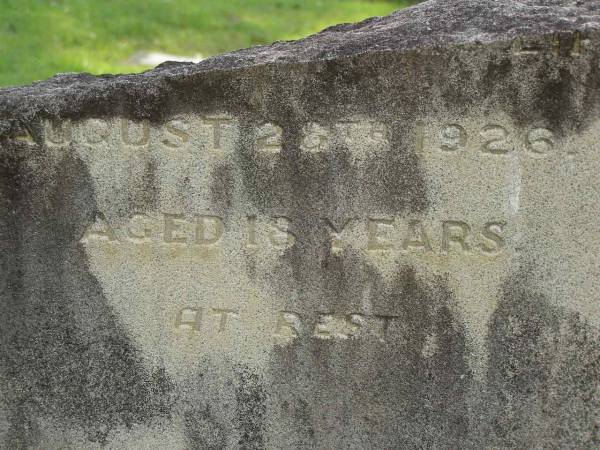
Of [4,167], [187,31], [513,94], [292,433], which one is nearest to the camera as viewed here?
[513,94]

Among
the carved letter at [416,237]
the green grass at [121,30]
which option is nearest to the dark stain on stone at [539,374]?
the carved letter at [416,237]

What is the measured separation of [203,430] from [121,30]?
14.5 feet

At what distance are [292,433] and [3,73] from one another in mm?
3460

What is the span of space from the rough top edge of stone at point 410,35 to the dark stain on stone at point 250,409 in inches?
40.3

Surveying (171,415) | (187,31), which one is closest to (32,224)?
(171,415)

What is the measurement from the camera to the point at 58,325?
267 cm

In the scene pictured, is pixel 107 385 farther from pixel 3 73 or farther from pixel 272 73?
pixel 3 73

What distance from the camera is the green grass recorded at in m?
5.42

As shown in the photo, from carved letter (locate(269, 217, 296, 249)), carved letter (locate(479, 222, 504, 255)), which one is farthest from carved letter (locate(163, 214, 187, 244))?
carved letter (locate(479, 222, 504, 255))

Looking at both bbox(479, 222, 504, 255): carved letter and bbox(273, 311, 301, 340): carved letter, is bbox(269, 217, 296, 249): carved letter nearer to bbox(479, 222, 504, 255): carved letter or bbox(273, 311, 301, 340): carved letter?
bbox(273, 311, 301, 340): carved letter

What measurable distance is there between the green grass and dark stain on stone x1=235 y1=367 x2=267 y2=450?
3047 millimetres

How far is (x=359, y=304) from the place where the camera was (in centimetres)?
255

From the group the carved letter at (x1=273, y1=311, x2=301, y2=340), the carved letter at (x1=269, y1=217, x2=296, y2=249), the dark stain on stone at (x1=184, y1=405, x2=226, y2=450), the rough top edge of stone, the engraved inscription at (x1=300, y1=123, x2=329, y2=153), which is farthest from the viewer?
the dark stain on stone at (x1=184, y1=405, x2=226, y2=450)

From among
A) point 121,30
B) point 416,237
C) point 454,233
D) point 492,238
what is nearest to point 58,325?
point 416,237
